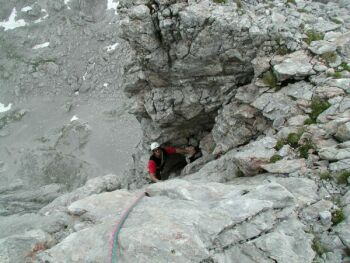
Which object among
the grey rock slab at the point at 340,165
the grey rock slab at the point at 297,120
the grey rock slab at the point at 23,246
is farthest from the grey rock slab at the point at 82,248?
the grey rock slab at the point at 297,120

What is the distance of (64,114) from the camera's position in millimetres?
56000

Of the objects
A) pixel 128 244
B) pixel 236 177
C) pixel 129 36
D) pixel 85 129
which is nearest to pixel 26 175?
pixel 85 129

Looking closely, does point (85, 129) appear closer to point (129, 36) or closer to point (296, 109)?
point (129, 36)

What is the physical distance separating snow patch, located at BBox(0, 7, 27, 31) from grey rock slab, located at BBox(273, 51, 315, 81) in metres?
64.0

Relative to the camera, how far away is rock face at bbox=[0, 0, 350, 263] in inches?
293

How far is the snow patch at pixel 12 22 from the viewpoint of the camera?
6500 cm

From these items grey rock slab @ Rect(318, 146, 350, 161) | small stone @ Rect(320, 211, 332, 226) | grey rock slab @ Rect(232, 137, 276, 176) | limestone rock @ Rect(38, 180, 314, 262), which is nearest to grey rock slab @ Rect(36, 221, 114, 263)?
limestone rock @ Rect(38, 180, 314, 262)

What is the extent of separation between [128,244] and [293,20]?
14231 mm

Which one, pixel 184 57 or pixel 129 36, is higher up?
pixel 129 36

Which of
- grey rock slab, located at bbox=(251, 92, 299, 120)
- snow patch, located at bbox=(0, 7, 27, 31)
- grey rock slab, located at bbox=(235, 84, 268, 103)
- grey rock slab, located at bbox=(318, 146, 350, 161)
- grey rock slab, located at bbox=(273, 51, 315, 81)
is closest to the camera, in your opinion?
grey rock slab, located at bbox=(318, 146, 350, 161)

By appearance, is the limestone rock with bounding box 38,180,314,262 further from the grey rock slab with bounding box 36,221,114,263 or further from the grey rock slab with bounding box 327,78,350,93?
the grey rock slab with bounding box 327,78,350,93

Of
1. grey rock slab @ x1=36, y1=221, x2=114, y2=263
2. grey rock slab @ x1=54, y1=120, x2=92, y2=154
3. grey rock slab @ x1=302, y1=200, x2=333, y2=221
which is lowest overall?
grey rock slab @ x1=54, y1=120, x2=92, y2=154

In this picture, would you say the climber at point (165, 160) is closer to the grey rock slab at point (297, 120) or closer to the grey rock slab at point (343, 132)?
the grey rock slab at point (297, 120)

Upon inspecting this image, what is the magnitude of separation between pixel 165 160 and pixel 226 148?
550cm
